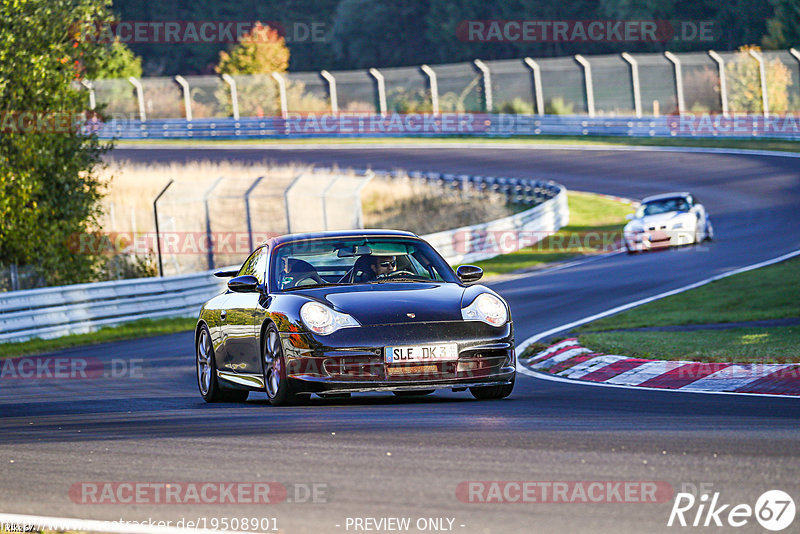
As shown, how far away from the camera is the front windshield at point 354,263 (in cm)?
994

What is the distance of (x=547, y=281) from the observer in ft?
75.4

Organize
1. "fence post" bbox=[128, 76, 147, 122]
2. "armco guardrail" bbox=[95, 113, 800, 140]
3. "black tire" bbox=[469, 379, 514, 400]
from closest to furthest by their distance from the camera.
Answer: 1. "black tire" bbox=[469, 379, 514, 400]
2. "armco guardrail" bbox=[95, 113, 800, 140]
3. "fence post" bbox=[128, 76, 147, 122]

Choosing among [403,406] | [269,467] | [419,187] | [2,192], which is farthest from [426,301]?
[419,187]

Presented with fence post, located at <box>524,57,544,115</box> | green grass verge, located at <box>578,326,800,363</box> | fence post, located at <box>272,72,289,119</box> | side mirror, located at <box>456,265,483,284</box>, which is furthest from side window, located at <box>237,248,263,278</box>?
fence post, located at <box>272,72,289,119</box>

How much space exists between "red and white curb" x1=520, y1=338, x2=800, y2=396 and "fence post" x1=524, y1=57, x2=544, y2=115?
42.9 metres

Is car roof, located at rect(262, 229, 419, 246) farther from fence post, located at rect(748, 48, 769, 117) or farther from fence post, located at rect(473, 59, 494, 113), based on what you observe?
fence post, located at rect(473, 59, 494, 113)

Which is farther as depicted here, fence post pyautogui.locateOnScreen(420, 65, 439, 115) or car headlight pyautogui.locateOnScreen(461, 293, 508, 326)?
fence post pyautogui.locateOnScreen(420, 65, 439, 115)

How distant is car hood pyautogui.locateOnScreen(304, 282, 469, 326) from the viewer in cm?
899

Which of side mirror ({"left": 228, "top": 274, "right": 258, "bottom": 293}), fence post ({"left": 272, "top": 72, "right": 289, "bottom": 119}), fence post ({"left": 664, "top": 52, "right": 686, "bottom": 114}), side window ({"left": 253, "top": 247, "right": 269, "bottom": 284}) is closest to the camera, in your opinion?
side mirror ({"left": 228, "top": 274, "right": 258, "bottom": 293})

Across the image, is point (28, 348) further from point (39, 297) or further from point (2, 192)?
point (2, 192)

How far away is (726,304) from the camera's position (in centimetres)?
1730

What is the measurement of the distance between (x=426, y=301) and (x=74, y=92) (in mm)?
17169

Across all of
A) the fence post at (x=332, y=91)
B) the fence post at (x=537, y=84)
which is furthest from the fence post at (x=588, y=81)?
the fence post at (x=332, y=91)

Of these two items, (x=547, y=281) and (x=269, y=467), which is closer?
(x=269, y=467)
